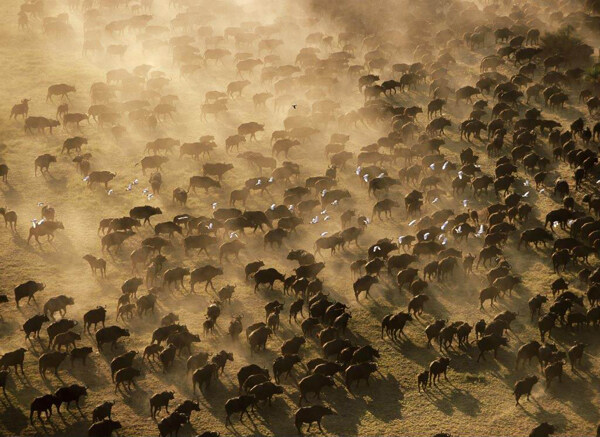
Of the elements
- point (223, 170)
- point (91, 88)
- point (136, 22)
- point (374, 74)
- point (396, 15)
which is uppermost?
point (136, 22)

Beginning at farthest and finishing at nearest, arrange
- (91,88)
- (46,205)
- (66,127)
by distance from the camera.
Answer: (91,88), (66,127), (46,205)

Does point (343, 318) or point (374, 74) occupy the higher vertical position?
point (374, 74)

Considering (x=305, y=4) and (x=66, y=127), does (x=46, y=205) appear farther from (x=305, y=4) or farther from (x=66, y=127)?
(x=305, y=4)

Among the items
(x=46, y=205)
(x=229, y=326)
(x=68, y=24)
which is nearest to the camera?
(x=229, y=326)

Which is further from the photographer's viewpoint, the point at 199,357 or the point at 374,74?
the point at 374,74

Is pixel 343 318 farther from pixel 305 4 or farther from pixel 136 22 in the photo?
pixel 305 4

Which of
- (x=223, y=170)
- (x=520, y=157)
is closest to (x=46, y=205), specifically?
(x=223, y=170)

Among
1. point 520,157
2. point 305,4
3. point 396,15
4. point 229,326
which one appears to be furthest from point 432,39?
point 229,326
